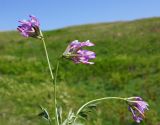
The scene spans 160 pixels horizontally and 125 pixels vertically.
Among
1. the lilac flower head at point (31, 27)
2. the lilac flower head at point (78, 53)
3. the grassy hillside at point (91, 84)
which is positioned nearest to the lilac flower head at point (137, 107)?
the lilac flower head at point (78, 53)

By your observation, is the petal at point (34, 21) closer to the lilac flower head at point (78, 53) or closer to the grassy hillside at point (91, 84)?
the lilac flower head at point (78, 53)

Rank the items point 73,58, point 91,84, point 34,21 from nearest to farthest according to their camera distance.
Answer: point 73,58 < point 34,21 < point 91,84

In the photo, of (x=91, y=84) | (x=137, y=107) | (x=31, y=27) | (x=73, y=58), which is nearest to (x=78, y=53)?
(x=73, y=58)

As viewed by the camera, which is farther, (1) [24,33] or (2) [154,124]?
(2) [154,124]

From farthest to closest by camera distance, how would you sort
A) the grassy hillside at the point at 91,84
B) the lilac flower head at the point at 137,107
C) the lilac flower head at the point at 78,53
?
the grassy hillside at the point at 91,84, the lilac flower head at the point at 137,107, the lilac flower head at the point at 78,53

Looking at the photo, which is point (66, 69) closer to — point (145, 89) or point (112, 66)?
point (112, 66)

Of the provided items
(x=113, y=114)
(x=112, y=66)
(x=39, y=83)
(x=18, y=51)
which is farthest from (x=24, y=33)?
(x=18, y=51)

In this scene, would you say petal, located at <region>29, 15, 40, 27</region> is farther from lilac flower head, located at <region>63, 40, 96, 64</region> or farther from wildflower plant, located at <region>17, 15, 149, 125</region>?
lilac flower head, located at <region>63, 40, 96, 64</region>

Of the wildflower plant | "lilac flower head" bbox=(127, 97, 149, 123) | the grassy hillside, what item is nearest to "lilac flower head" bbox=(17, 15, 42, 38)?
the wildflower plant

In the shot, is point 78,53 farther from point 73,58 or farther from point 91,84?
point 91,84
